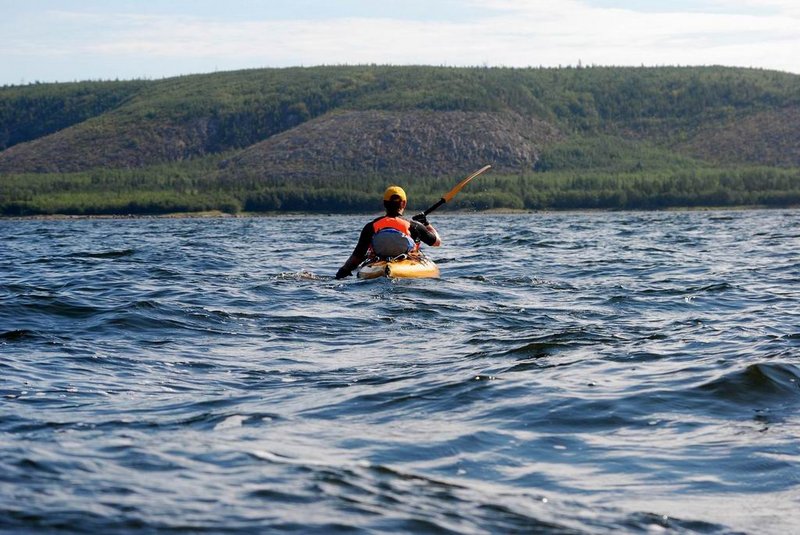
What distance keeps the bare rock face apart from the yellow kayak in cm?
12053

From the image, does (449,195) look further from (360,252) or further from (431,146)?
(431,146)

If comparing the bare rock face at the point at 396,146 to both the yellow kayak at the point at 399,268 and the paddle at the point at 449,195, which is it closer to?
the paddle at the point at 449,195

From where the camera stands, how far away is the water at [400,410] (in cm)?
584

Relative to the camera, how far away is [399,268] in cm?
1869

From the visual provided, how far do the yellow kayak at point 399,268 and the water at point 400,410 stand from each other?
0.85 m

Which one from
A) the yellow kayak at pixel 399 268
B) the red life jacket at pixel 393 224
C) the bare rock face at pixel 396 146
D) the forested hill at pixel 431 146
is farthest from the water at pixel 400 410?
the bare rock face at pixel 396 146

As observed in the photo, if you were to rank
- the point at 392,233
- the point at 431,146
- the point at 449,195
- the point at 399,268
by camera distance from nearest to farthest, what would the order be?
1. the point at 399,268
2. the point at 392,233
3. the point at 449,195
4. the point at 431,146

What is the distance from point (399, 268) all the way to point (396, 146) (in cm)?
13273

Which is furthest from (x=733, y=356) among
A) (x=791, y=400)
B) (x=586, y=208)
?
(x=586, y=208)

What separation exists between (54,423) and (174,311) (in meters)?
7.14

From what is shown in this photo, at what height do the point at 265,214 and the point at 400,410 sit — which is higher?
the point at 400,410

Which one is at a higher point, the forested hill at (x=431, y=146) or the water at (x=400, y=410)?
the forested hill at (x=431, y=146)

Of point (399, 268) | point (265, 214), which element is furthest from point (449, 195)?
point (265, 214)

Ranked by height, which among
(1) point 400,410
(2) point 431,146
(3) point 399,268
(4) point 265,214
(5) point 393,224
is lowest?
(4) point 265,214
